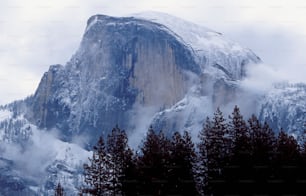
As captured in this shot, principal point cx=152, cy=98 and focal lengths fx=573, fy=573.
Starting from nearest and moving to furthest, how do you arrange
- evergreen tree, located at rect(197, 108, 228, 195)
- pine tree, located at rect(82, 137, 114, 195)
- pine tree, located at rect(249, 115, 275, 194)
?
pine tree, located at rect(249, 115, 275, 194), evergreen tree, located at rect(197, 108, 228, 195), pine tree, located at rect(82, 137, 114, 195)

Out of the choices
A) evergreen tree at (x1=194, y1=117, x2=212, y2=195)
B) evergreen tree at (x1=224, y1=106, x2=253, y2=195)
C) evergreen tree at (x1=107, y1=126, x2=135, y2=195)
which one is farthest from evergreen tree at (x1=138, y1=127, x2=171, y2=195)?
evergreen tree at (x1=224, y1=106, x2=253, y2=195)

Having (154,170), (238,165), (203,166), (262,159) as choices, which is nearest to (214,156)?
(203,166)

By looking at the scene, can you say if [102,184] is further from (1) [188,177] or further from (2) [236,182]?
(2) [236,182]

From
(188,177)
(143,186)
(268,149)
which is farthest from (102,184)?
(268,149)

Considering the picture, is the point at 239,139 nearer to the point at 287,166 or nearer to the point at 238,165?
the point at 238,165

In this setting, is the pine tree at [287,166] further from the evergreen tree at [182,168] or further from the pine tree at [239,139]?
the evergreen tree at [182,168]

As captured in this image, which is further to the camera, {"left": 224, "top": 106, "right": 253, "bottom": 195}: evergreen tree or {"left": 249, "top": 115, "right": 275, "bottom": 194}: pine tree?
{"left": 224, "top": 106, "right": 253, "bottom": 195}: evergreen tree

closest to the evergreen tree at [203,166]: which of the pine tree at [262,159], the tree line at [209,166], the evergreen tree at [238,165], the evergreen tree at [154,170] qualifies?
the tree line at [209,166]

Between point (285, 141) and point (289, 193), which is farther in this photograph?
point (285, 141)

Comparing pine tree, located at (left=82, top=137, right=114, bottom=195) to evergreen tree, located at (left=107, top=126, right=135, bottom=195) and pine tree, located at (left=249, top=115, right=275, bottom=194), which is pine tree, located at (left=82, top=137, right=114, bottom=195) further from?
pine tree, located at (left=249, top=115, right=275, bottom=194)
